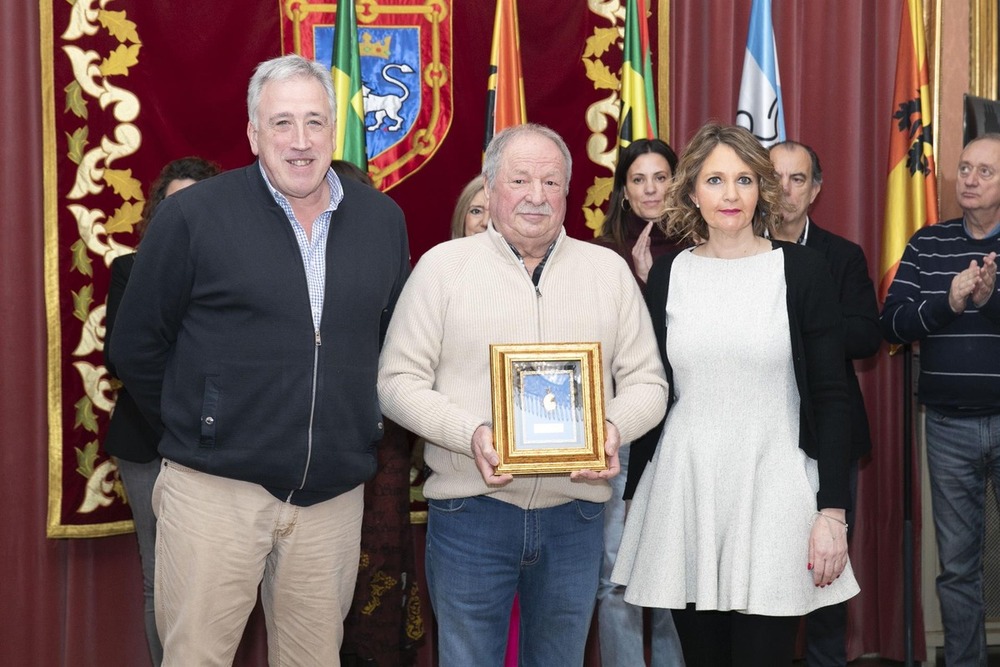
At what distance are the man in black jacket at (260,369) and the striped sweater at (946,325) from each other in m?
2.26

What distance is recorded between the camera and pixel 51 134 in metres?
4.01

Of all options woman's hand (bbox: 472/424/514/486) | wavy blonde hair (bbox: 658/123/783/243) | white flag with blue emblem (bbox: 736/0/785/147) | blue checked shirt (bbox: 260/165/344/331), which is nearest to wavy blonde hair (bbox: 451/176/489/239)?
wavy blonde hair (bbox: 658/123/783/243)

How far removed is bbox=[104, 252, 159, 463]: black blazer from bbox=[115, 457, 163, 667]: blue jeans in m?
0.06

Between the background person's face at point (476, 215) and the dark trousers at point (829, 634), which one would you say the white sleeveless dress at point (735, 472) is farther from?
the dark trousers at point (829, 634)

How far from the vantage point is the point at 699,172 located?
274 centimetres

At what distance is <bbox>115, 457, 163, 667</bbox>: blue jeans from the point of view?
3.66 meters

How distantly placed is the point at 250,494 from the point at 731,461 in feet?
3.70

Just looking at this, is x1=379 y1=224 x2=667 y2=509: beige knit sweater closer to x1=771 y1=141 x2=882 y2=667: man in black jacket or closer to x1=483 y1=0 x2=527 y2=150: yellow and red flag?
x1=771 y1=141 x2=882 y2=667: man in black jacket

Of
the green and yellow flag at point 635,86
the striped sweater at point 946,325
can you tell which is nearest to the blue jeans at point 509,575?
the striped sweater at point 946,325

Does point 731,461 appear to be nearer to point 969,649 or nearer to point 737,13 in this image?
point 969,649

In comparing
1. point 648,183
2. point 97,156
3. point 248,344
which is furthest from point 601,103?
point 248,344

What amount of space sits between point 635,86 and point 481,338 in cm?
227

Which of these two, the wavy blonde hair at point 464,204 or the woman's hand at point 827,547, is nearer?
the woman's hand at point 827,547

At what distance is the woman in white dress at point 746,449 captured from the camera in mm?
2555
